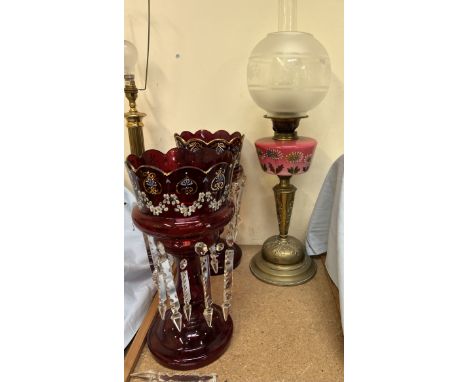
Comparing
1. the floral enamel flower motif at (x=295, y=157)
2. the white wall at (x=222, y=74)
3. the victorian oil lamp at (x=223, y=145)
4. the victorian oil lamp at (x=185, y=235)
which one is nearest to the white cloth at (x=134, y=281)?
the victorian oil lamp at (x=185, y=235)

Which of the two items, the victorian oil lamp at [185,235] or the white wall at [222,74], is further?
the white wall at [222,74]

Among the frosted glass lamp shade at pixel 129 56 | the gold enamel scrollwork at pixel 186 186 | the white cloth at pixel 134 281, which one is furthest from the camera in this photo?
the frosted glass lamp shade at pixel 129 56

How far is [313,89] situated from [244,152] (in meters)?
0.26

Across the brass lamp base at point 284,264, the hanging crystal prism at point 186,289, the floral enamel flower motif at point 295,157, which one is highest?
the floral enamel flower motif at point 295,157

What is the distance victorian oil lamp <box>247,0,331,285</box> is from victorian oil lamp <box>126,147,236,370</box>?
0.20m

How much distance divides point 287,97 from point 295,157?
12 cm

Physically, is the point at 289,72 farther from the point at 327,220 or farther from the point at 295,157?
the point at 327,220

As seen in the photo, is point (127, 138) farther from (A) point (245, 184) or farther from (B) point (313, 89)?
(B) point (313, 89)

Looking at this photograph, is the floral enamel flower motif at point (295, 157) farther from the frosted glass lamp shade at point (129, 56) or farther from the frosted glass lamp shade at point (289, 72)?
the frosted glass lamp shade at point (129, 56)

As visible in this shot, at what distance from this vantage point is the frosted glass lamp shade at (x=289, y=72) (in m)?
Answer: 0.72

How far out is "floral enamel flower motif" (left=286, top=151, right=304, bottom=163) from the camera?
75 cm

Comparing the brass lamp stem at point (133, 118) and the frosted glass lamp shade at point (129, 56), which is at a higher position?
the frosted glass lamp shade at point (129, 56)

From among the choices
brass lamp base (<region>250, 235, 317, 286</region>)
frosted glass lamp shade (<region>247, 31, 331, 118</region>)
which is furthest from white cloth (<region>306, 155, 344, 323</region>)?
frosted glass lamp shade (<region>247, 31, 331, 118</region>)

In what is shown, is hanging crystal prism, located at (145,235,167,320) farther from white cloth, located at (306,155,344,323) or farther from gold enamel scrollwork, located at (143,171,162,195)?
white cloth, located at (306,155,344,323)
